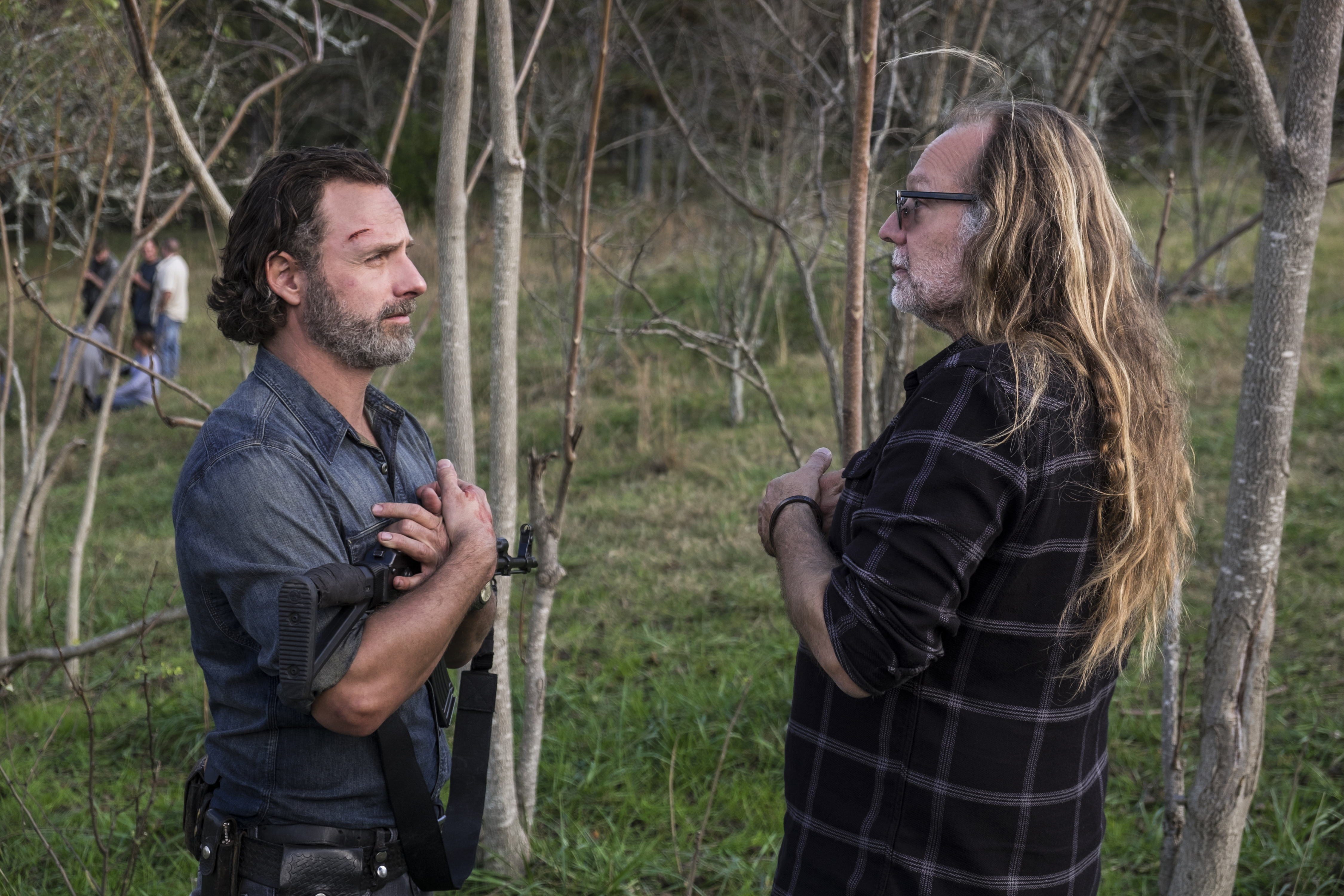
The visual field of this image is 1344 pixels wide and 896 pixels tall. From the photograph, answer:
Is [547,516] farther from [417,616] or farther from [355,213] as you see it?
[417,616]

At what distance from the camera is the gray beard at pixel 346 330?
5.90 ft

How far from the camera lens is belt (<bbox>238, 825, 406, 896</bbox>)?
1.63 meters

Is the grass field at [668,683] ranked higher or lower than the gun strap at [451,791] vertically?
lower

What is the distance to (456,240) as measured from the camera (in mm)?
2611

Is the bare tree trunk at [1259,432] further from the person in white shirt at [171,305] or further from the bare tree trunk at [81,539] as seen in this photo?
the person in white shirt at [171,305]

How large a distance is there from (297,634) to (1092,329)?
4.06ft

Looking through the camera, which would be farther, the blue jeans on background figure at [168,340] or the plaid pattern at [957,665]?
the blue jeans on background figure at [168,340]

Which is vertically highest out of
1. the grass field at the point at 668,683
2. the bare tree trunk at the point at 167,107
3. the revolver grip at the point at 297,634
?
the bare tree trunk at the point at 167,107

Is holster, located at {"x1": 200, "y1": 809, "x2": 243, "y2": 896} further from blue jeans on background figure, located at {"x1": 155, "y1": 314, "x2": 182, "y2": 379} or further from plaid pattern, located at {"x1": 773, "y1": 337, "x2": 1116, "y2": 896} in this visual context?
blue jeans on background figure, located at {"x1": 155, "y1": 314, "x2": 182, "y2": 379}

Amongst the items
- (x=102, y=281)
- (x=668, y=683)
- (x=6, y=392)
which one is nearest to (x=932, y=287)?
(x=668, y=683)

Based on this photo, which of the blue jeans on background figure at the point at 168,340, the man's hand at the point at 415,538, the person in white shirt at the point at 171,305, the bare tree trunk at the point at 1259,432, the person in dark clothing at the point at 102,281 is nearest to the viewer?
the man's hand at the point at 415,538

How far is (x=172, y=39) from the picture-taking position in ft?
26.5

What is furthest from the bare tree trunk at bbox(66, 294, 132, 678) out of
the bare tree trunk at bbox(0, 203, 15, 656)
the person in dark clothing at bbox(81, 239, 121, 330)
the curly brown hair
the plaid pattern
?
the person in dark clothing at bbox(81, 239, 121, 330)

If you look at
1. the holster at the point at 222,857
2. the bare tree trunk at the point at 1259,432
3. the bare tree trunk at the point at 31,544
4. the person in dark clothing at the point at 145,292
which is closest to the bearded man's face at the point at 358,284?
the holster at the point at 222,857
